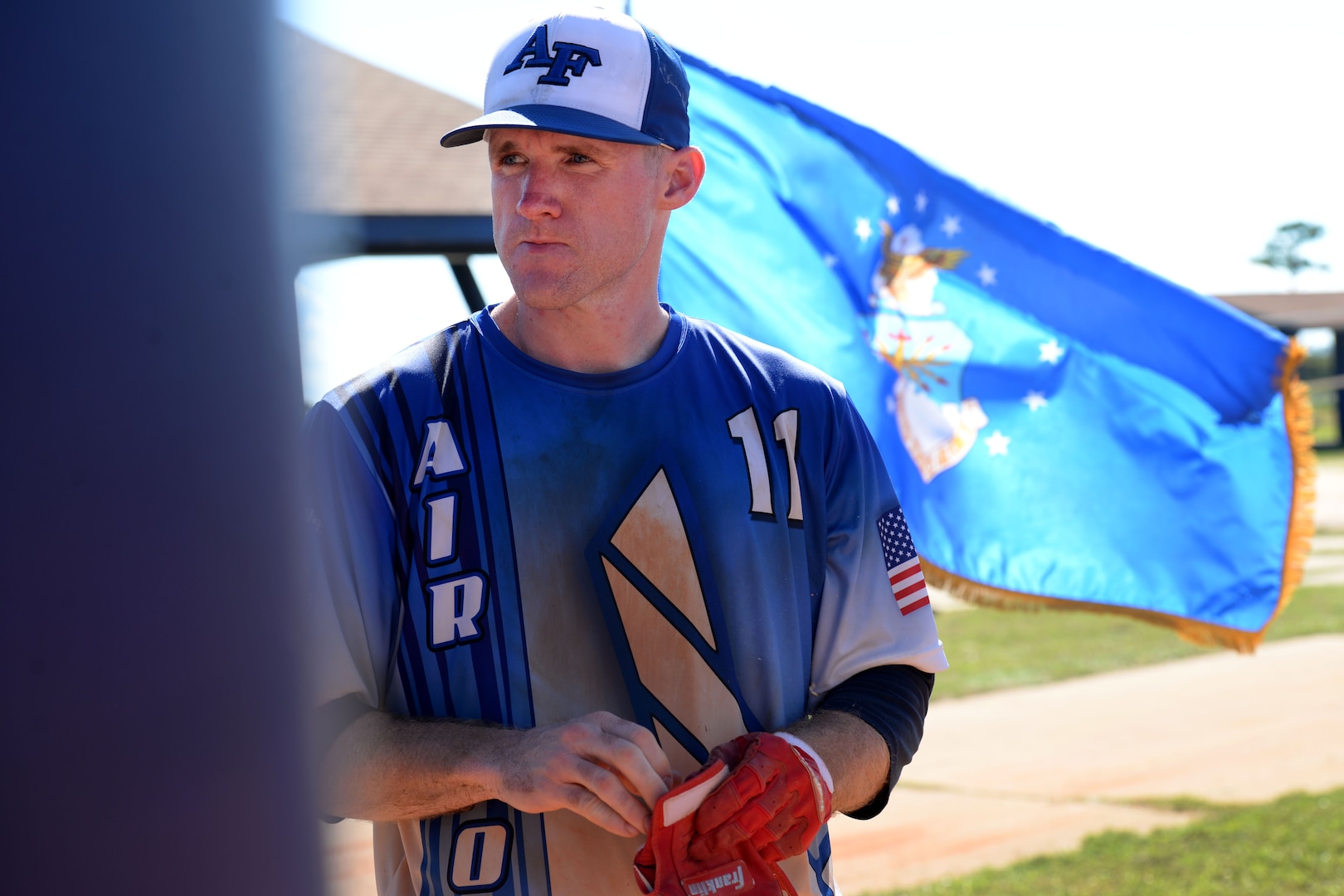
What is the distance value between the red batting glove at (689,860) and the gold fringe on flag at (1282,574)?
195 centimetres

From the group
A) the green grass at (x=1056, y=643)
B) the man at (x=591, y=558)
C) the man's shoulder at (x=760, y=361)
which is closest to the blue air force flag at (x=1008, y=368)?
the man's shoulder at (x=760, y=361)

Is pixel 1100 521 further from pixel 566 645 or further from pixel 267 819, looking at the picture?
pixel 267 819

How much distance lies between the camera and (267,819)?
661 millimetres

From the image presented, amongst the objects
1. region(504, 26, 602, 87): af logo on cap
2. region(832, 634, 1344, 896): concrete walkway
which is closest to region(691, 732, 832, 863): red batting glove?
region(504, 26, 602, 87): af logo on cap

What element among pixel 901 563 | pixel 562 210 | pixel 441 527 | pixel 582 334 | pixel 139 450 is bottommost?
pixel 901 563

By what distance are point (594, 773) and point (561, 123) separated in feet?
2.81

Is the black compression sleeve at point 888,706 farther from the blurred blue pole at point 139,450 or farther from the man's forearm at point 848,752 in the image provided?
the blurred blue pole at point 139,450

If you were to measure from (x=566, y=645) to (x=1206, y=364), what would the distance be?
8.40ft

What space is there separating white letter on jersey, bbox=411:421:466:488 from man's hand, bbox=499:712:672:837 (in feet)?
1.25

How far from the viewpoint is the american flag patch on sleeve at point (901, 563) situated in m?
1.99

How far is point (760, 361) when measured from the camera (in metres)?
2.00

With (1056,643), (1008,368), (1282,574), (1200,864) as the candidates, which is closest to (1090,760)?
(1200,864)

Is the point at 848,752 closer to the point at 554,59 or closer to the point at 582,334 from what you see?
the point at 582,334

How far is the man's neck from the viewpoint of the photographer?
1.88 meters
